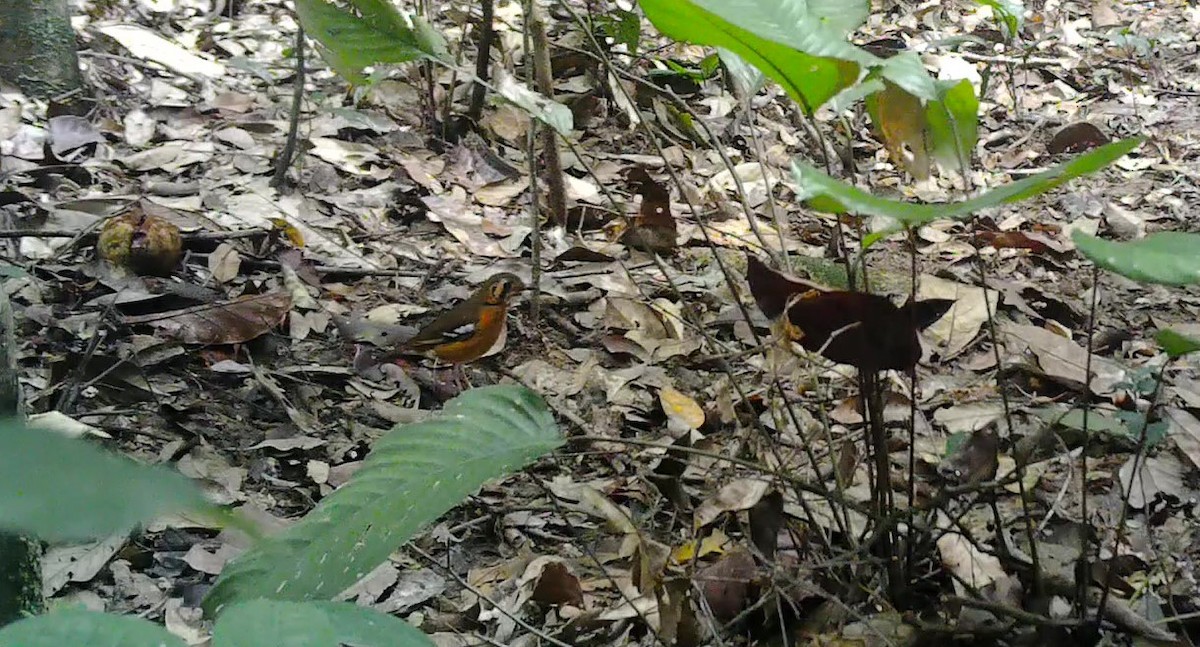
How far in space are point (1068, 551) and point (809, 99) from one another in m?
0.70

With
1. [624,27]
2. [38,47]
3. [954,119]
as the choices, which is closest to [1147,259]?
[954,119]

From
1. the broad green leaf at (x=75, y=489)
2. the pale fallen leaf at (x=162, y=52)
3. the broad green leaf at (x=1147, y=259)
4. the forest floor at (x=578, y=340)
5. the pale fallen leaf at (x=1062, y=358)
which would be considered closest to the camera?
the broad green leaf at (x=75, y=489)

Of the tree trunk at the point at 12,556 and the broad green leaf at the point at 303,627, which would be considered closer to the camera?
the broad green leaf at the point at 303,627

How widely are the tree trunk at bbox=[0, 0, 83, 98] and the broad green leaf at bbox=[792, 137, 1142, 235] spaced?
2346 mm

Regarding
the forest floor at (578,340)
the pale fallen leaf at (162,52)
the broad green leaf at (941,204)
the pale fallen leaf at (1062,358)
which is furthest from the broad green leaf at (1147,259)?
the pale fallen leaf at (162,52)

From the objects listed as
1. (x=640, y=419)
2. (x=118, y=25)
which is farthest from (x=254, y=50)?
(x=640, y=419)

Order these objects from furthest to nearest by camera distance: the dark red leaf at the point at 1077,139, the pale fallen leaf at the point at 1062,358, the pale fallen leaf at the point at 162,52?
the pale fallen leaf at the point at 162,52, the dark red leaf at the point at 1077,139, the pale fallen leaf at the point at 1062,358

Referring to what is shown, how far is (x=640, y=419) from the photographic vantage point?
1794 mm

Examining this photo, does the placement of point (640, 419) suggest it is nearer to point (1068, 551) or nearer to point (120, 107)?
point (1068, 551)

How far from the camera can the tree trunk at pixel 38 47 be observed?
252 cm

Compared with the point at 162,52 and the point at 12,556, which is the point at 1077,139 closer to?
the point at 162,52

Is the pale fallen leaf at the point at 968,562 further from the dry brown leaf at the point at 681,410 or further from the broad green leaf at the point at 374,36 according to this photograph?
the broad green leaf at the point at 374,36

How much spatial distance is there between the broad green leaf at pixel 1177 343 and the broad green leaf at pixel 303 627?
720mm

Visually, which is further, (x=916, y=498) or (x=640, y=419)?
(x=640, y=419)
